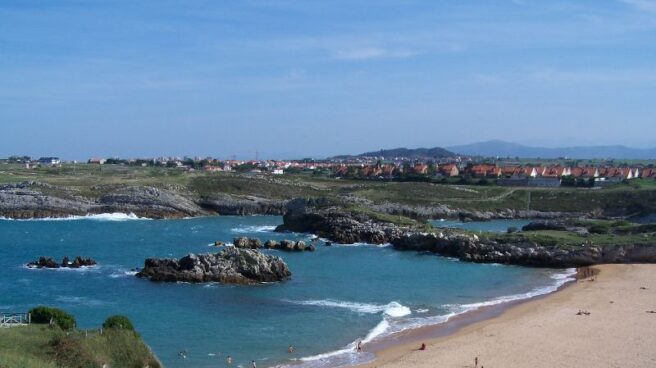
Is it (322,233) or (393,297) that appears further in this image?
(322,233)

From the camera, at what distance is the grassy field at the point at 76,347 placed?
63.6 feet

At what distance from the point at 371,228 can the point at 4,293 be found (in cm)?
3224

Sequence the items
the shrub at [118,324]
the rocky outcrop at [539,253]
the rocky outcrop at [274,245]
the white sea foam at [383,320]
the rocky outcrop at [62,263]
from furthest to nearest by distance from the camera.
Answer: the rocky outcrop at [274,245]
the rocky outcrop at [539,253]
the rocky outcrop at [62,263]
the white sea foam at [383,320]
the shrub at [118,324]

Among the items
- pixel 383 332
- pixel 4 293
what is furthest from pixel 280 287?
pixel 4 293

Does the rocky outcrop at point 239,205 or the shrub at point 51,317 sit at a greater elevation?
the shrub at point 51,317

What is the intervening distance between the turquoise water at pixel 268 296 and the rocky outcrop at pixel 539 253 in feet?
6.20

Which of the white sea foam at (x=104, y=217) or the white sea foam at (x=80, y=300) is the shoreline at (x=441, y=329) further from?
the white sea foam at (x=104, y=217)

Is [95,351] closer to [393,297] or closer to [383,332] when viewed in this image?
[383,332]

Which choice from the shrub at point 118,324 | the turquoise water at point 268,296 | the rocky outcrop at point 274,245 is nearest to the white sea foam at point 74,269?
the turquoise water at point 268,296

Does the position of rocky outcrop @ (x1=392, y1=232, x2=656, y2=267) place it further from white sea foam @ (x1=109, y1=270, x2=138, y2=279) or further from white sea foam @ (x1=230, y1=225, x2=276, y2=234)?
white sea foam @ (x1=109, y1=270, x2=138, y2=279)

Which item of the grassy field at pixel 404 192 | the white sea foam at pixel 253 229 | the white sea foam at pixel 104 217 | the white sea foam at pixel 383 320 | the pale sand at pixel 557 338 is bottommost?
the white sea foam at pixel 104 217

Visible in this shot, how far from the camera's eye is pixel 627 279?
41969 millimetres

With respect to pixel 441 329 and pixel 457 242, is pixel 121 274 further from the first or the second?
pixel 457 242

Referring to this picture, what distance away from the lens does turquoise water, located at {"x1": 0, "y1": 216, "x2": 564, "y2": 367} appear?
2767cm
